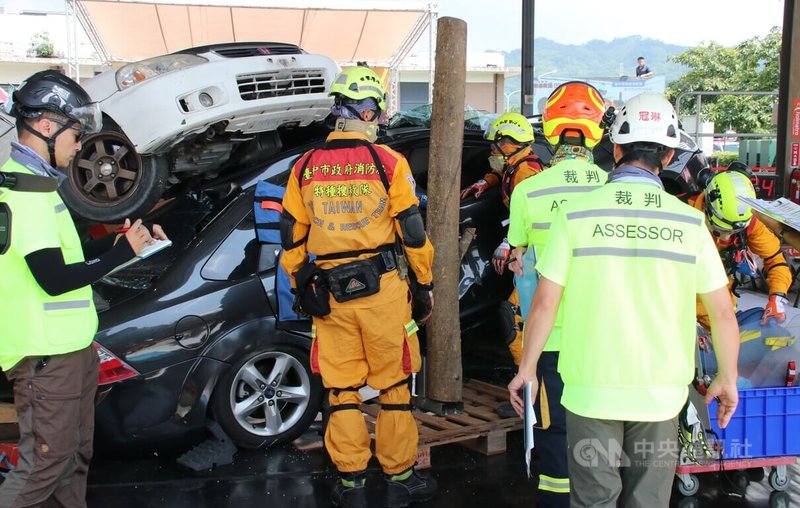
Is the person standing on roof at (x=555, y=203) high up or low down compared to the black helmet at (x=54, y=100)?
down

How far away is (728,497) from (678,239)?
2349mm

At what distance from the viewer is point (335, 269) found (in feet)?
13.2

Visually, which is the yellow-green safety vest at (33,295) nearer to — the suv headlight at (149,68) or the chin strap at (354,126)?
the chin strap at (354,126)

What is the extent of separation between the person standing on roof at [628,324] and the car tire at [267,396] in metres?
2.43

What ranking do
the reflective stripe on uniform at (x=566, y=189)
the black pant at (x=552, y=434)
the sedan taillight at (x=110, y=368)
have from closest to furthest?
the black pant at (x=552, y=434) < the reflective stripe on uniform at (x=566, y=189) < the sedan taillight at (x=110, y=368)

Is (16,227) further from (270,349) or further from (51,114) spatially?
(270,349)

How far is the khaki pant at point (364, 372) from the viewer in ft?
13.4

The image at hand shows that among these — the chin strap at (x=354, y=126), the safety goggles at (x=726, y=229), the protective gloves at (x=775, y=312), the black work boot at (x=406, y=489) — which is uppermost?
the chin strap at (x=354, y=126)

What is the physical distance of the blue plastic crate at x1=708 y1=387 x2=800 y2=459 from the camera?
387 centimetres

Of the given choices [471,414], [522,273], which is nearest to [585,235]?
[522,273]

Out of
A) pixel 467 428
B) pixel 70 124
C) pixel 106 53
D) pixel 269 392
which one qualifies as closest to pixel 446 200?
pixel 467 428

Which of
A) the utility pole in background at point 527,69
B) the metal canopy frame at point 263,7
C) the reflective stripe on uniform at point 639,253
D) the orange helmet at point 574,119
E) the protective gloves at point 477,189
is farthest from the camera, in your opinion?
the metal canopy frame at point 263,7

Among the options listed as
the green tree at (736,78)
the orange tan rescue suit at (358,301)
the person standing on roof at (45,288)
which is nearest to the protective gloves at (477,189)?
the orange tan rescue suit at (358,301)

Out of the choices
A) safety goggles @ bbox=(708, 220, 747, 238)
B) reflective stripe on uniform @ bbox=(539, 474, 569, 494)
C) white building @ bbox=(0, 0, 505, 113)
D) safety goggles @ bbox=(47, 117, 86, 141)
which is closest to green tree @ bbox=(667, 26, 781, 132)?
white building @ bbox=(0, 0, 505, 113)
